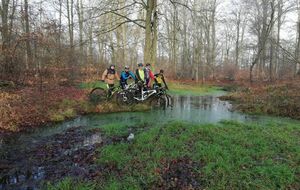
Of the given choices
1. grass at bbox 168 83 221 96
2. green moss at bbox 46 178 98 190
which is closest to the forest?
green moss at bbox 46 178 98 190

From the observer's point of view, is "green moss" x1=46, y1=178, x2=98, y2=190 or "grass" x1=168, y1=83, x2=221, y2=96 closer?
"green moss" x1=46, y1=178, x2=98, y2=190

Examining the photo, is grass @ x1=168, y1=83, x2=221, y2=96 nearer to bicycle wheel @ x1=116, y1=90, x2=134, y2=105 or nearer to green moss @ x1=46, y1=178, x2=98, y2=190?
bicycle wheel @ x1=116, y1=90, x2=134, y2=105

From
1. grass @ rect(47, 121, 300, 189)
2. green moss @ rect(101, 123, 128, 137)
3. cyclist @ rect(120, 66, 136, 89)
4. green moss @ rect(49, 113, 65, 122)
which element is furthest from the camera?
cyclist @ rect(120, 66, 136, 89)

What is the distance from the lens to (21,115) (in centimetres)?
777

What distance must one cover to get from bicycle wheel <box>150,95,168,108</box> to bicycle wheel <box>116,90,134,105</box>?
1.28 metres

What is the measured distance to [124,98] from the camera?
11.0 metres

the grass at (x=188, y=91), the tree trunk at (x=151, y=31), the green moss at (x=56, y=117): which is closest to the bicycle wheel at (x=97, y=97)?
the green moss at (x=56, y=117)

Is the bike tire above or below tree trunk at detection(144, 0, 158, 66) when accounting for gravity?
below

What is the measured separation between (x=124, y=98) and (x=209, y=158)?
22.7 ft

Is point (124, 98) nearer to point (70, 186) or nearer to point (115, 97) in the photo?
point (115, 97)

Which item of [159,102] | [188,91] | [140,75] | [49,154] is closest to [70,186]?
[49,154]

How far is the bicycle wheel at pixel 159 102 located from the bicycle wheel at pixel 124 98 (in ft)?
4.18

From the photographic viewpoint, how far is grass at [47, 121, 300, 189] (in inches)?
151

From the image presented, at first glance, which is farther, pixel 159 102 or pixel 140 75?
pixel 159 102
